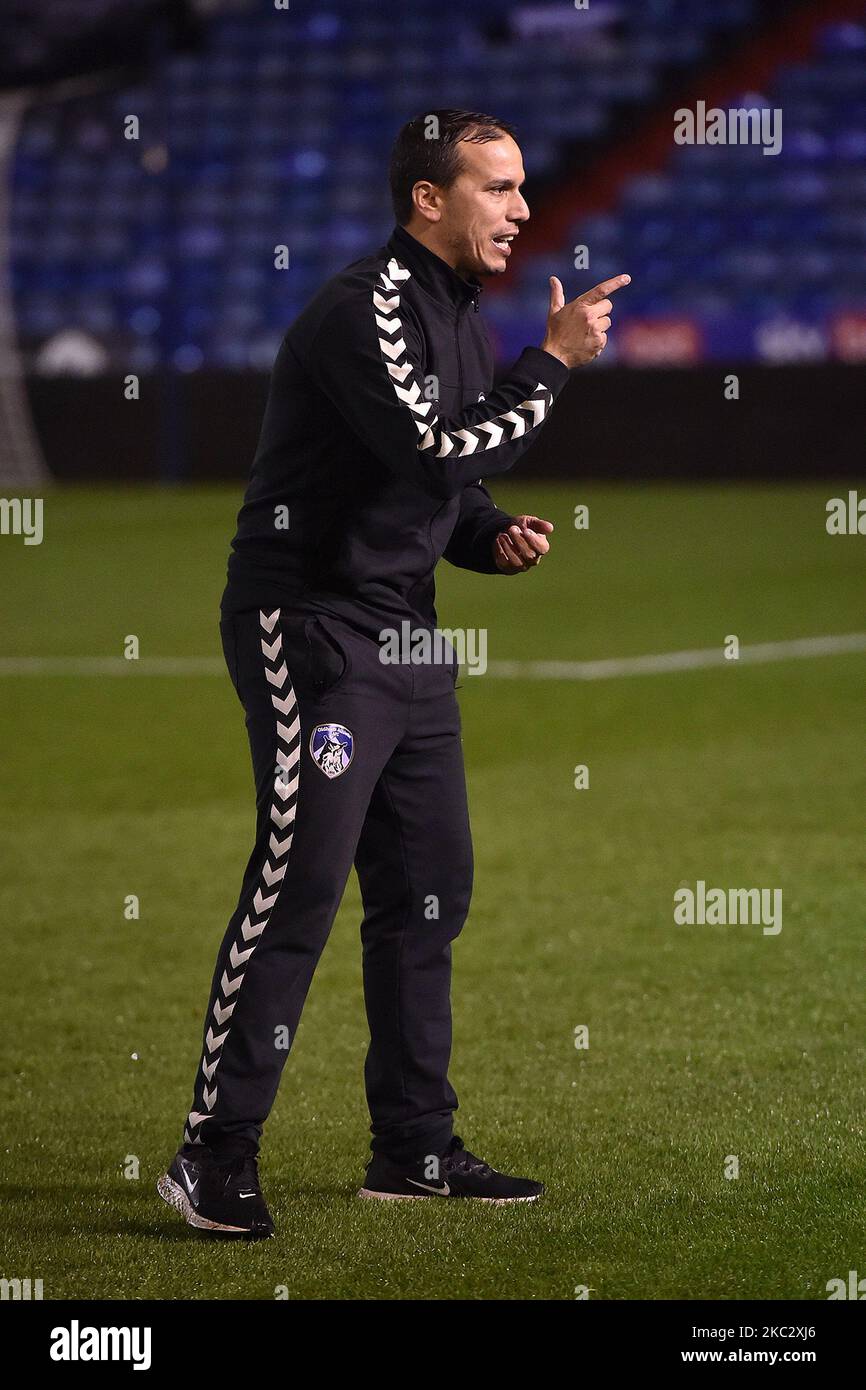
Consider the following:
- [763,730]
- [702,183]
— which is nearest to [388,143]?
[702,183]

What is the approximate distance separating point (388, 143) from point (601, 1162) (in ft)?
84.1

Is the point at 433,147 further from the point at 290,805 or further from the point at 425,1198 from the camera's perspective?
the point at 425,1198

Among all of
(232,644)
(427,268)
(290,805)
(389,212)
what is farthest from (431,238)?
(389,212)

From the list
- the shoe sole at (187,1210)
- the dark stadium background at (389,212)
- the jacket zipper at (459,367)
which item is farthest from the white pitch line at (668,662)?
the dark stadium background at (389,212)

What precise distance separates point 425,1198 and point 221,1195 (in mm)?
455

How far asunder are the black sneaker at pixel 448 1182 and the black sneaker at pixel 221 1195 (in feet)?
1.03

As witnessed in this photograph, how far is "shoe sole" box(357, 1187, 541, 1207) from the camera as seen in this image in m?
3.86

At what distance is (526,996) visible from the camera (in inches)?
215

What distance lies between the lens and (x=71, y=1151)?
4.28 m

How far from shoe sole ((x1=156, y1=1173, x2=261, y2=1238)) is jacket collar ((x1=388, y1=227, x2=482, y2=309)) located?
1.69 m

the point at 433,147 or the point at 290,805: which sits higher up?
the point at 433,147

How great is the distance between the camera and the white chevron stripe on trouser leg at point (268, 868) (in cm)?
362

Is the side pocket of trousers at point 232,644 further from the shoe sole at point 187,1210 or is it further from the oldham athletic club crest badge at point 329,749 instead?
the shoe sole at point 187,1210

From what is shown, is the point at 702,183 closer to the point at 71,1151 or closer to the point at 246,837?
the point at 246,837
